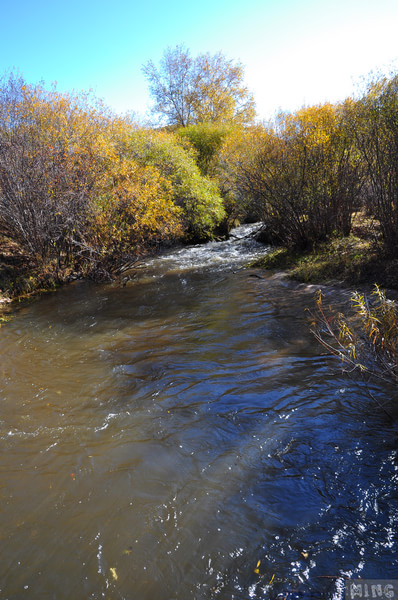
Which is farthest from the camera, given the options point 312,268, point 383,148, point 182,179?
point 182,179

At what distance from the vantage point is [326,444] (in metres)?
3.16

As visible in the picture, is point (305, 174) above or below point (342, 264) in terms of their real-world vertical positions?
above

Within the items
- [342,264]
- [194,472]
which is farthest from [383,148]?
[194,472]

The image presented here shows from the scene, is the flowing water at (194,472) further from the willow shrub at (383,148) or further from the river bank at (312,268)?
the willow shrub at (383,148)

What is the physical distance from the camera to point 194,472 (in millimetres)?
2973

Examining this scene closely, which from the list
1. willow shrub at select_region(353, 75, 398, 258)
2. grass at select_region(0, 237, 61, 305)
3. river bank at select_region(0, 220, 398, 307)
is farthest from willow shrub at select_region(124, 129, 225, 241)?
willow shrub at select_region(353, 75, 398, 258)

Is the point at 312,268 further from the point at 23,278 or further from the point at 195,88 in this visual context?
the point at 195,88

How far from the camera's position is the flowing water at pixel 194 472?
2.15 m

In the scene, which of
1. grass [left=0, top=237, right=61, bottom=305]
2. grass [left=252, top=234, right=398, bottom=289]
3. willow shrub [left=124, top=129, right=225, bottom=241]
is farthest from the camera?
willow shrub [left=124, top=129, right=225, bottom=241]

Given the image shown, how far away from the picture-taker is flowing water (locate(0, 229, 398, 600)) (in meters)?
2.15

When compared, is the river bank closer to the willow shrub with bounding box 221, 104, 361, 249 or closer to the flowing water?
the willow shrub with bounding box 221, 104, 361, 249

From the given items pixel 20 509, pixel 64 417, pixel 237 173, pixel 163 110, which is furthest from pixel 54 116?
pixel 163 110

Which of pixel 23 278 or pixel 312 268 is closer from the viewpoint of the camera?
pixel 312 268

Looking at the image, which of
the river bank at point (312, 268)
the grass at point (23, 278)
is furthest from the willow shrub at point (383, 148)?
the grass at point (23, 278)
